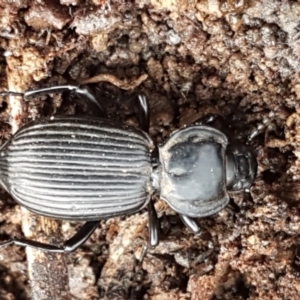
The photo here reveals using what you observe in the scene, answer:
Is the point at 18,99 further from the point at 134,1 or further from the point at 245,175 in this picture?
the point at 245,175

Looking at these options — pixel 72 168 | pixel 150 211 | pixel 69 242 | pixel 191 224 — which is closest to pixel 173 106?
pixel 150 211

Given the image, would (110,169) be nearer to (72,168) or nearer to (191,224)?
(72,168)

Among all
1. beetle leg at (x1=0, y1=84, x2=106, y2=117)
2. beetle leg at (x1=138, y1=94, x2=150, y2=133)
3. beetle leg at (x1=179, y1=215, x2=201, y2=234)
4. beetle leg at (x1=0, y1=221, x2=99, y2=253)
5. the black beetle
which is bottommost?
beetle leg at (x1=0, y1=221, x2=99, y2=253)

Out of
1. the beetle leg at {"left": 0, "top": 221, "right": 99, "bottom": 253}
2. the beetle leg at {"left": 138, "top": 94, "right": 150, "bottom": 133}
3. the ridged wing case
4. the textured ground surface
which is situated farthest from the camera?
the beetle leg at {"left": 138, "top": 94, "right": 150, "bottom": 133}

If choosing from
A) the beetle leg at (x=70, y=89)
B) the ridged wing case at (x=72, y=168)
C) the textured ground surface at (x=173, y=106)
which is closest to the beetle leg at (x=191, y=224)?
the textured ground surface at (x=173, y=106)

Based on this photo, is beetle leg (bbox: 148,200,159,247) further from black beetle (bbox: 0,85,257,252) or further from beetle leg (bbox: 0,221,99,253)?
beetle leg (bbox: 0,221,99,253)

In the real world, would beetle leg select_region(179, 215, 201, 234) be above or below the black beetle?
below

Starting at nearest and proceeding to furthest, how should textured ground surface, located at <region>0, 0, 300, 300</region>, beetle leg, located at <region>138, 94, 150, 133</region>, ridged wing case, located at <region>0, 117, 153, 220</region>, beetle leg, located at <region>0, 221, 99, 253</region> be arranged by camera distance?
ridged wing case, located at <region>0, 117, 153, 220</region> → textured ground surface, located at <region>0, 0, 300, 300</region> → beetle leg, located at <region>0, 221, 99, 253</region> → beetle leg, located at <region>138, 94, 150, 133</region>

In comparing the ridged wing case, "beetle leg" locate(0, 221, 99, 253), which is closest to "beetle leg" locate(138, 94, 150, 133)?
the ridged wing case
